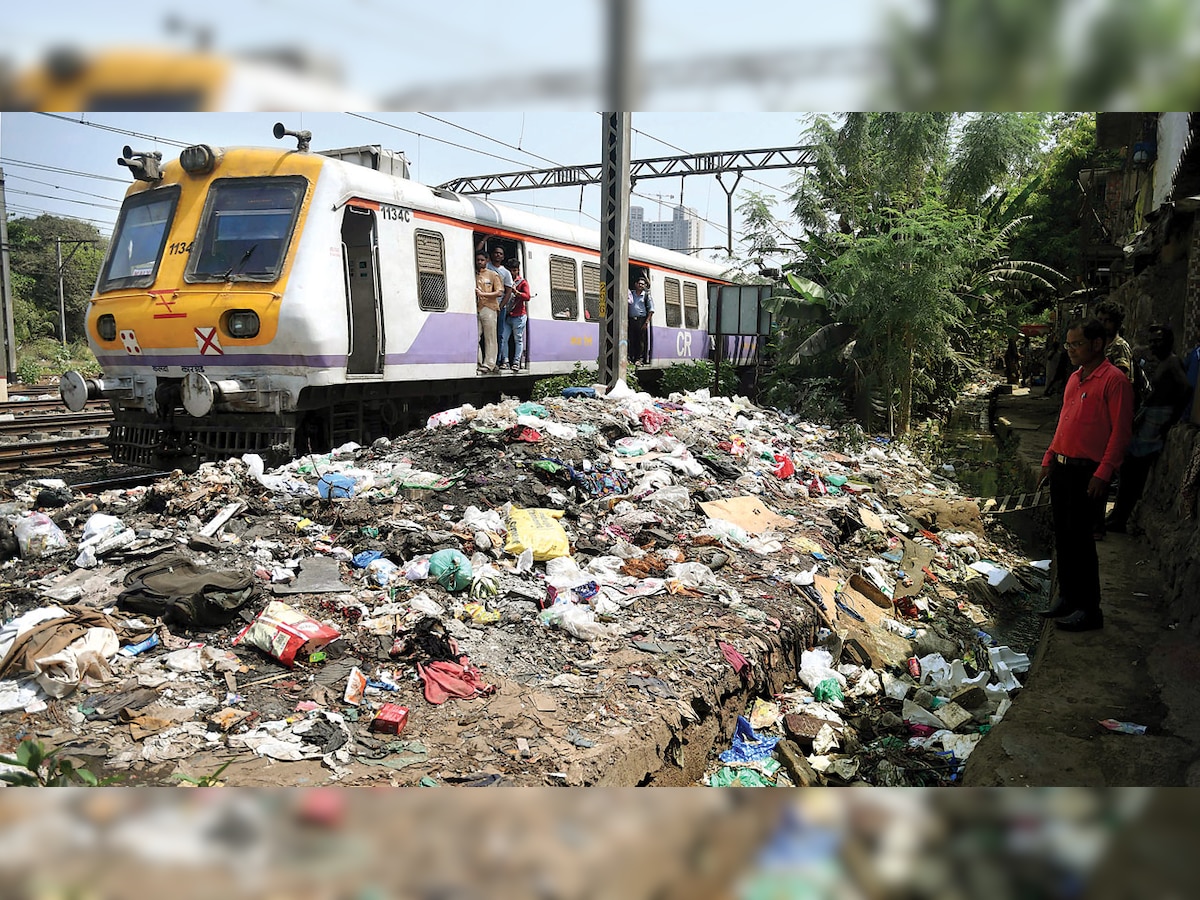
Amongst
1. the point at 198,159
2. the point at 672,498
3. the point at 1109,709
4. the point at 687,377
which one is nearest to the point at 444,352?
the point at 198,159

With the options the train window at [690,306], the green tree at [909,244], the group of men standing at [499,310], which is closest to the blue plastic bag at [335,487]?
the group of men standing at [499,310]

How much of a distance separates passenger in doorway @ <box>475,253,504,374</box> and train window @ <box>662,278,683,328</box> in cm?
501

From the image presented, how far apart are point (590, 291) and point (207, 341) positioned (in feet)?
18.7

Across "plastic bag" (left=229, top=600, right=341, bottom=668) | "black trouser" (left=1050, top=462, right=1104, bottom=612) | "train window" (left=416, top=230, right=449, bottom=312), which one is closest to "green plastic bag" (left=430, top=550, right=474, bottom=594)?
"plastic bag" (left=229, top=600, right=341, bottom=668)

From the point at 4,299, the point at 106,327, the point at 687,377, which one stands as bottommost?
the point at 687,377

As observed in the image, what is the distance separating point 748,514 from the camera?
6711mm

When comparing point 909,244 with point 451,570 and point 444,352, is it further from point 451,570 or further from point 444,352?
point 451,570

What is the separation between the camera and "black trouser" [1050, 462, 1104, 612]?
434cm

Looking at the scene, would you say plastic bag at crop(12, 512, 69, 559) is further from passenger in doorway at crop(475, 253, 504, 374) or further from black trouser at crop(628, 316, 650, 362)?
black trouser at crop(628, 316, 650, 362)

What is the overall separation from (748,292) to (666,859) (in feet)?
42.6

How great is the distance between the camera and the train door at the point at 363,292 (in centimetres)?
777

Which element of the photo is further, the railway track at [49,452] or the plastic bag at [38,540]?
the railway track at [49,452]

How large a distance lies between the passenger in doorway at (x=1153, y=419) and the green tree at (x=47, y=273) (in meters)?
31.7

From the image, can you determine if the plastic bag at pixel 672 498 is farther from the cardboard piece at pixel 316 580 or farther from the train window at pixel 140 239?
the train window at pixel 140 239
